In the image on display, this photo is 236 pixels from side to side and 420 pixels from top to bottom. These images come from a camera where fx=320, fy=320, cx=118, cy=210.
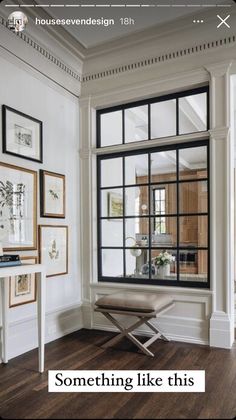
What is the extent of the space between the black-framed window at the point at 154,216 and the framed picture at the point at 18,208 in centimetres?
92

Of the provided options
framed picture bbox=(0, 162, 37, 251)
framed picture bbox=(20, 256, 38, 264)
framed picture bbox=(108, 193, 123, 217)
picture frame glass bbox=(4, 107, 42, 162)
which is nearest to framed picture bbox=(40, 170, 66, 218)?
framed picture bbox=(0, 162, 37, 251)

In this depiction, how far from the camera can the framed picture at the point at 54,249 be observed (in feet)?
10.2

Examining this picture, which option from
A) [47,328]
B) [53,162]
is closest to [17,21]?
[53,162]

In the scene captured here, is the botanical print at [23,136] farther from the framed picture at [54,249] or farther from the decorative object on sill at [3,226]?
the framed picture at [54,249]

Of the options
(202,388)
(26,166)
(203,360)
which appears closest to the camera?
(202,388)

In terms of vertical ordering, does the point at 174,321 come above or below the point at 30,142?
below

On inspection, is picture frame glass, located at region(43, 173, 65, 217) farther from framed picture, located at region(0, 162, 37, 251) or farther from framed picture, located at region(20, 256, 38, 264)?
framed picture, located at region(20, 256, 38, 264)

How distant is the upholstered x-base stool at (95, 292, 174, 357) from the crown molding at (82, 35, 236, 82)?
2342 millimetres

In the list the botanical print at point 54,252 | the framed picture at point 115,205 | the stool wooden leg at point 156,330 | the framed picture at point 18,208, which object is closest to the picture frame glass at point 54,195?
the framed picture at point 18,208

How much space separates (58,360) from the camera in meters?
2.63

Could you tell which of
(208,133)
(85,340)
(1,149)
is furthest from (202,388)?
(1,149)

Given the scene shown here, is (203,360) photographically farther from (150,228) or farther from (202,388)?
(150,228)

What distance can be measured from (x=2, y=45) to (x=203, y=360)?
10.2 ft

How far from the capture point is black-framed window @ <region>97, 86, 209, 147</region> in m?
3.20
